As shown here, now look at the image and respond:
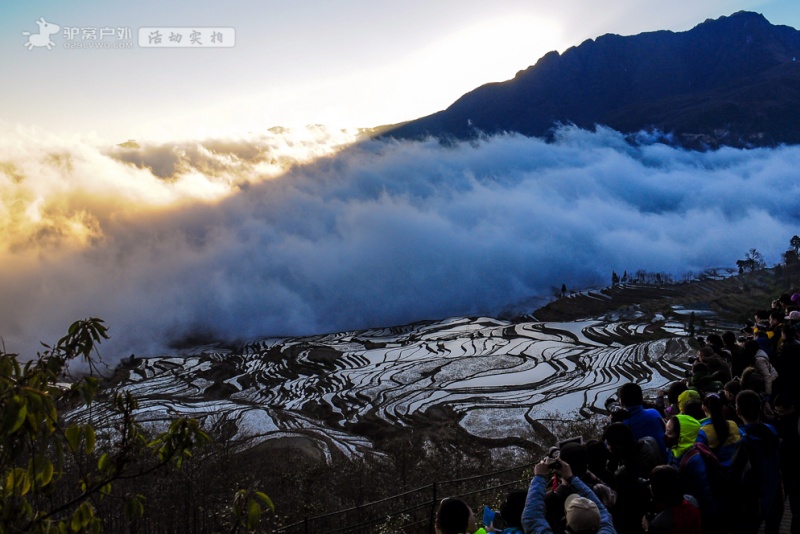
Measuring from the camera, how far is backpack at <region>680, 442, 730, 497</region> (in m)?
5.29

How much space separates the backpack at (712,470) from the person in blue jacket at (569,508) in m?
1.55

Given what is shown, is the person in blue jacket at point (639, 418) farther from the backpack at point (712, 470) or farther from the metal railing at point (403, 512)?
the metal railing at point (403, 512)

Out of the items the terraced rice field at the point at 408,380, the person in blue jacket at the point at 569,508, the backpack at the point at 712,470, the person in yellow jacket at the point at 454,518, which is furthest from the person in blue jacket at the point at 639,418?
the terraced rice field at the point at 408,380

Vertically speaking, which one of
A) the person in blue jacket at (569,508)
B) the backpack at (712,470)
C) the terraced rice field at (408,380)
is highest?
the person in blue jacket at (569,508)

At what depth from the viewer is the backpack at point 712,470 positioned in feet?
17.3

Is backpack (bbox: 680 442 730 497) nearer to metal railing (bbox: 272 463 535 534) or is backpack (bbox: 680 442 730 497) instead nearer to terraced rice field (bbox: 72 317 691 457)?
metal railing (bbox: 272 463 535 534)

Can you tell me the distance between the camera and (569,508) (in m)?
3.87

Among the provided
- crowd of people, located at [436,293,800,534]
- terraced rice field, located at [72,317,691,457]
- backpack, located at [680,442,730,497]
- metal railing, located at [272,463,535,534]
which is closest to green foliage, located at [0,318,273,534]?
crowd of people, located at [436,293,800,534]

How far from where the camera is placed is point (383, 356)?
274 ft

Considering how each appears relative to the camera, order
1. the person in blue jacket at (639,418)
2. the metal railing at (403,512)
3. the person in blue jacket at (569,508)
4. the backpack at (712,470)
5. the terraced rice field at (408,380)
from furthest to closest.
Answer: the terraced rice field at (408,380), the metal railing at (403,512), the person in blue jacket at (639,418), the backpack at (712,470), the person in blue jacket at (569,508)

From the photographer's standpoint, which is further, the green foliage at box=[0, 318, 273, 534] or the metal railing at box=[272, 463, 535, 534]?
the metal railing at box=[272, 463, 535, 534]

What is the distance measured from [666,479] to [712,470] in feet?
3.80

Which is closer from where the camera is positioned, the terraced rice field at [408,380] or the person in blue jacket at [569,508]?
the person in blue jacket at [569,508]

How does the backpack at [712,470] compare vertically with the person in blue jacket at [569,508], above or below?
below
